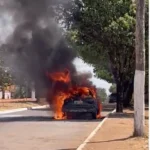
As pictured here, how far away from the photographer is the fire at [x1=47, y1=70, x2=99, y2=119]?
22.3 metres

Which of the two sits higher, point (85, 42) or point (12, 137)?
point (85, 42)

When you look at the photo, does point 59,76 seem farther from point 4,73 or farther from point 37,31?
point 4,73

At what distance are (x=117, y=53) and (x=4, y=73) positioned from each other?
17.6m

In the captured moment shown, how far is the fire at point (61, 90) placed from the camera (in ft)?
73.3

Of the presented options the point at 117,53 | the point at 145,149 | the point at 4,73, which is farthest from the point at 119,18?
the point at 4,73

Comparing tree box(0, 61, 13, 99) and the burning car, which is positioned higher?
tree box(0, 61, 13, 99)

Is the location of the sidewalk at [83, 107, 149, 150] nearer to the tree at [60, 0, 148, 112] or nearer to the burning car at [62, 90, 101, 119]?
the burning car at [62, 90, 101, 119]

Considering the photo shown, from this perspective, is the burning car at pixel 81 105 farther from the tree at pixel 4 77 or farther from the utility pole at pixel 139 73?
the tree at pixel 4 77

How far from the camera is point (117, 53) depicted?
→ 26.1 meters

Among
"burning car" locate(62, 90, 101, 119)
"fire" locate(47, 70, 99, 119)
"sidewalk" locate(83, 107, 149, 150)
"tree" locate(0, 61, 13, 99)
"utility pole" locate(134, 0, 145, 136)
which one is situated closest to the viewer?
"sidewalk" locate(83, 107, 149, 150)

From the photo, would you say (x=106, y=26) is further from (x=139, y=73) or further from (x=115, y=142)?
(x=115, y=142)

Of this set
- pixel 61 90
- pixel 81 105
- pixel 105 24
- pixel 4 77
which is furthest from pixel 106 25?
pixel 4 77

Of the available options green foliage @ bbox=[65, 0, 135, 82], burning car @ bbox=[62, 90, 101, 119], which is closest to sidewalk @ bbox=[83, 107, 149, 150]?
burning car @ bbox=[62, 90, 101, 119]

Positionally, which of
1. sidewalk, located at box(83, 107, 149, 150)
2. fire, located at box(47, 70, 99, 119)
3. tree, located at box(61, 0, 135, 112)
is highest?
tree, located at box(61, 0, 135, 112)
